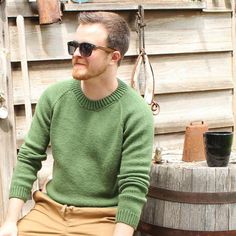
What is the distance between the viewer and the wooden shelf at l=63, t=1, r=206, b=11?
11.9ft

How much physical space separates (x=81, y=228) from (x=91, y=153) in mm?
325

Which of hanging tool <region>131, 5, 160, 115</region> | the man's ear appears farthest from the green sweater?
hanging tool <region>131, 5, 160, 115</region>

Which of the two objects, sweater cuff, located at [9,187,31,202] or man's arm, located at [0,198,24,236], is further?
sweater cuff, located at [9,187,31,202]

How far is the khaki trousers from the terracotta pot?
22.5 inches

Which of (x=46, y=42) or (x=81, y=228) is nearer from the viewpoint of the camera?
(x=81, y=228)

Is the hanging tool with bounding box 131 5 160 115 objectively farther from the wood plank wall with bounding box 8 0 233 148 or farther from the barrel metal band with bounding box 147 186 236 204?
the barrel metal band with bounding box 147 186 236 204

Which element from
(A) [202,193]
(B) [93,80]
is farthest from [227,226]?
A: (B) [93,80]

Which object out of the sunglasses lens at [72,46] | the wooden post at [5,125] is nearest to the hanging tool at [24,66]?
the wooden post at [5,125]

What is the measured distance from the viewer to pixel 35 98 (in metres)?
3.66

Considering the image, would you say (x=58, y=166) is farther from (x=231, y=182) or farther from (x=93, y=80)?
(x=231, y=182)

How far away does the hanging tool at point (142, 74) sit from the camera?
147 inches

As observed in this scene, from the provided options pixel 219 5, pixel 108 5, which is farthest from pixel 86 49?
pixel 219 5

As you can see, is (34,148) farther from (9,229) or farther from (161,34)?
(161,34)

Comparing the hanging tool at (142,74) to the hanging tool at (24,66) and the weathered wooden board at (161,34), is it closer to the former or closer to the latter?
the weathered wooden board at (161,34)
